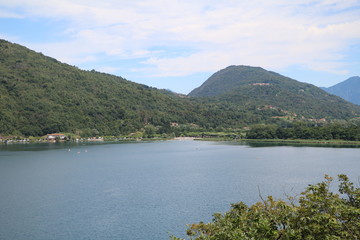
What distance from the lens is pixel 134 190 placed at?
45.0 meters

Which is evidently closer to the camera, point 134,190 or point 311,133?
point 134,190

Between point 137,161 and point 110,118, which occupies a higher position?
point 110,118

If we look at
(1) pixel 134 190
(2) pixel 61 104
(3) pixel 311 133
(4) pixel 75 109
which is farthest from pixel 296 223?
(2) pixel 61 104

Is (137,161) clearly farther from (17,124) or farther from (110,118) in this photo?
(110,118)

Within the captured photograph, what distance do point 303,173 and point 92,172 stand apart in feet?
110

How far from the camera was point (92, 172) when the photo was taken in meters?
61.2

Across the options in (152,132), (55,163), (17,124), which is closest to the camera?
(55,163)

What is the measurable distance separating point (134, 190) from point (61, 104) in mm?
125468

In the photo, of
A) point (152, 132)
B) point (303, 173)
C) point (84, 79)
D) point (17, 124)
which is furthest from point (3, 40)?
point (303, 173)

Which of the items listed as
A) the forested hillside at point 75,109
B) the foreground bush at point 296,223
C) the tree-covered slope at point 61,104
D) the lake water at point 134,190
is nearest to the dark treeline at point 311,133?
the lake water at point 134,190

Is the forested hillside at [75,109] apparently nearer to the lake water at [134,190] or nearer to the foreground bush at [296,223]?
the lake water at [134,190]

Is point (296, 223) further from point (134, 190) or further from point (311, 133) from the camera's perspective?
point (311, 133)

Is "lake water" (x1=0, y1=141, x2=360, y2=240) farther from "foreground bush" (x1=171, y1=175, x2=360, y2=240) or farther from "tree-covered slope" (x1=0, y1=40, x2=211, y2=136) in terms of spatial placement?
"tree-covered slope" (x1=0, y1=40, x2=211, y2=136)

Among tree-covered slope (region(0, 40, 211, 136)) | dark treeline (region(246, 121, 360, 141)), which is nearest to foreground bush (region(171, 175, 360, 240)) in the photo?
dark treeline (region(246, 121, 360, 141))
